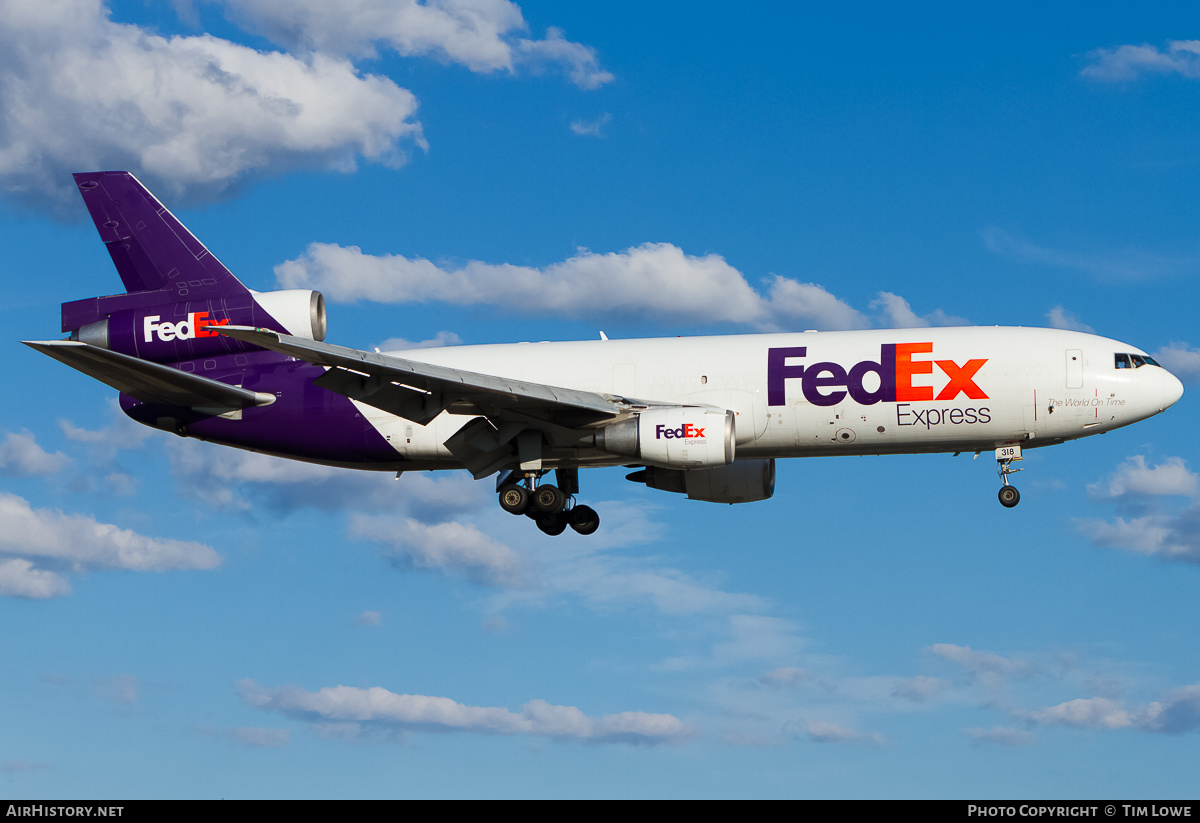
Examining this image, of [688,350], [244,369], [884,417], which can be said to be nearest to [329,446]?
[244,369]

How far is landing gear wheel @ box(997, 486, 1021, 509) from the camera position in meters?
35.5

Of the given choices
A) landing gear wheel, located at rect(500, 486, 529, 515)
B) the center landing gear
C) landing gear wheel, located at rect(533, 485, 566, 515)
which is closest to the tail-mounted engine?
landing gear wheel, located at rect(500, 486, 529, 515)

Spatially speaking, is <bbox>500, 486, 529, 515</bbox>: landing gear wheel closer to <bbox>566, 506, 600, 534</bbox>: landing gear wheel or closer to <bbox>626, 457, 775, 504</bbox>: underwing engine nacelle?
<bbox>566, 506, 600, 534</bbox>: landing gear wheel

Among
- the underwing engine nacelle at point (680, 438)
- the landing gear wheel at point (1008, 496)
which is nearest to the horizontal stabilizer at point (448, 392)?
the underwing engine nacelle at point (680, 438)

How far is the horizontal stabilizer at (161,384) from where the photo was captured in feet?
112

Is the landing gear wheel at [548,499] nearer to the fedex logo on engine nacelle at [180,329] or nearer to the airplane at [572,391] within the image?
the airplane at [572,391]

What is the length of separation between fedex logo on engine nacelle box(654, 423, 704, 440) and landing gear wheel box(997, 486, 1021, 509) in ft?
28.2

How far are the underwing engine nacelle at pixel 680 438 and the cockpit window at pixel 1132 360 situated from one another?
10.3m

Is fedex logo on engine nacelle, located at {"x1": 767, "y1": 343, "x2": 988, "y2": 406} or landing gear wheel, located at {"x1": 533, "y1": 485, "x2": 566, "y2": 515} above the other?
fedex logo on engine nacelle, located at {"x1": 767, "y1": 343, "x2": 988, "y2": 406}

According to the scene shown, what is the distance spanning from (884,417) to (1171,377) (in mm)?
7779

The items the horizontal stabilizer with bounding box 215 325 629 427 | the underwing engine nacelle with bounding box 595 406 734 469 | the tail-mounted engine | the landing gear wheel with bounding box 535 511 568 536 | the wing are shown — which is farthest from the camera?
the landing gear wheel with bounding box 535 511 568 536

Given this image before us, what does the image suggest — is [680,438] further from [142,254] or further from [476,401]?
[142,254]
